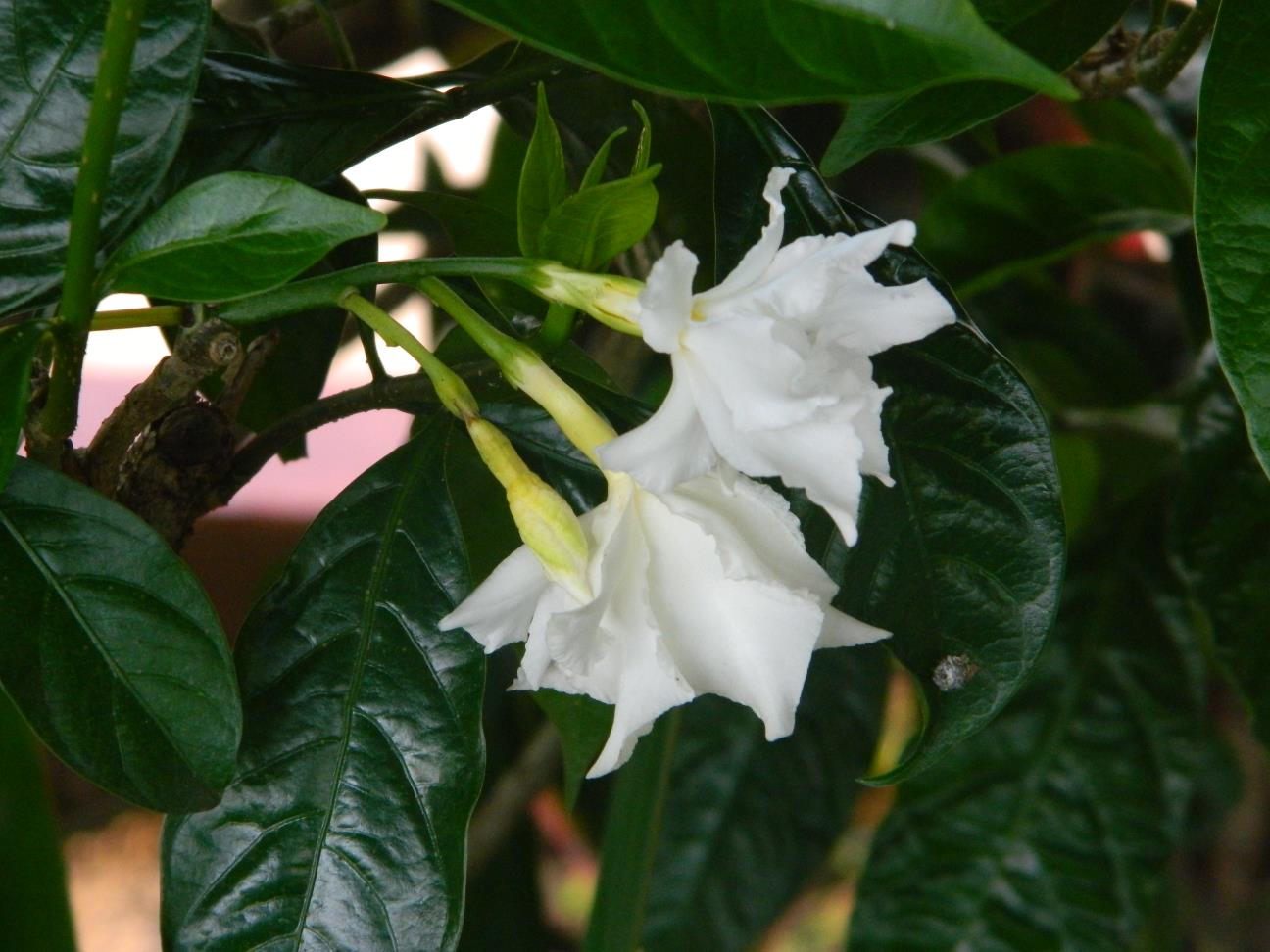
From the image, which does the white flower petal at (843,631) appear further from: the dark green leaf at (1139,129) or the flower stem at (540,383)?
the dark green leaf at (1139,129)

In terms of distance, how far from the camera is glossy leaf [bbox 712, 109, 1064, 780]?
0.44m

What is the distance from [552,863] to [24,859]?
6.49 feet

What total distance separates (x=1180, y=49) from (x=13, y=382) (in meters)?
0.49

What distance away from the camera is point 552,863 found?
2475 mm

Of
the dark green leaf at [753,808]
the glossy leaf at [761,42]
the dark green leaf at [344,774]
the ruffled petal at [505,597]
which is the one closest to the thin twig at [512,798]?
the dark green leaf at [753,808]

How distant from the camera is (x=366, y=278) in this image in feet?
1.25

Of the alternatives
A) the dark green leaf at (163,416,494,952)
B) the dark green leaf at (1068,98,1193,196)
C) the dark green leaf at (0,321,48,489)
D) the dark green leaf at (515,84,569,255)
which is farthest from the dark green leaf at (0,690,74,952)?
the dark green leaf at (1068,98,1193,196)

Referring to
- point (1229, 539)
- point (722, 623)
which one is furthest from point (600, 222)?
point (1229, 539)

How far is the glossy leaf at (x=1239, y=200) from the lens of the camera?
15.5 inches

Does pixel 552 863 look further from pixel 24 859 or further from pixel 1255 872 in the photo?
pixel 24 859

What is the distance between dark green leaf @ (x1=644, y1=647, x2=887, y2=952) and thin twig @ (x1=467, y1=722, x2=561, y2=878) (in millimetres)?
111

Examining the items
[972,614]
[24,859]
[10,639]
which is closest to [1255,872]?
[972,614]

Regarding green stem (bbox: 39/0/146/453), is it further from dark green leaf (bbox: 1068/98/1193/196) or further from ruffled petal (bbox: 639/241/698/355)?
dark green leaf (bbox: 1068/98/1193/196)

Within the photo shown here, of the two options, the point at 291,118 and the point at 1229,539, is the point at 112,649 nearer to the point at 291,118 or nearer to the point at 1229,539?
the point at 291,118
